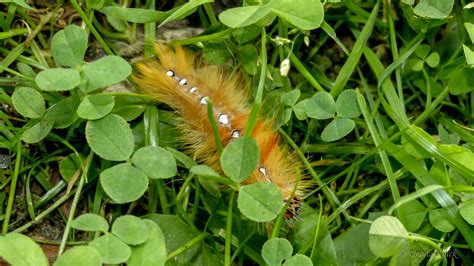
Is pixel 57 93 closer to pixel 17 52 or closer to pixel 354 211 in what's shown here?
pixel 17 52

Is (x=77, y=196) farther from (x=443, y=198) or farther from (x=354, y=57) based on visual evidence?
(x=443, y=198)

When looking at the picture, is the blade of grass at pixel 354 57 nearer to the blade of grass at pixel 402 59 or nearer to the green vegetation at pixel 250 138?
the green vegetation at pixel 250 138

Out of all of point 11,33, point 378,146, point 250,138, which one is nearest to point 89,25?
point 11,33

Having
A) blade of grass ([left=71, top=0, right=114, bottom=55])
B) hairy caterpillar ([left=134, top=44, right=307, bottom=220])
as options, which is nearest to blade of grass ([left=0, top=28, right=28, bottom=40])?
blade of grass ([left=71, top=0, right=114, bottom=55])

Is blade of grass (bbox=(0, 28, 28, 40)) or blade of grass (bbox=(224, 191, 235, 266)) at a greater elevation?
blade of grass (bbox=(0, 28, 28, 40))

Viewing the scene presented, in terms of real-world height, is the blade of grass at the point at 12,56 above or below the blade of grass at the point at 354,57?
above

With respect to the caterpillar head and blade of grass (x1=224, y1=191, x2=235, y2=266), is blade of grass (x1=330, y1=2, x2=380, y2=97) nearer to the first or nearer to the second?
the caterpillar head

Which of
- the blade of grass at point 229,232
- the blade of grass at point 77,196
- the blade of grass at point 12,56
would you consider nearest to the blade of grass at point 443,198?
the blade of grass at point 229,232

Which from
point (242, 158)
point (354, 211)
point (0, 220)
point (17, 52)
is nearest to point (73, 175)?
point (0, 220)
